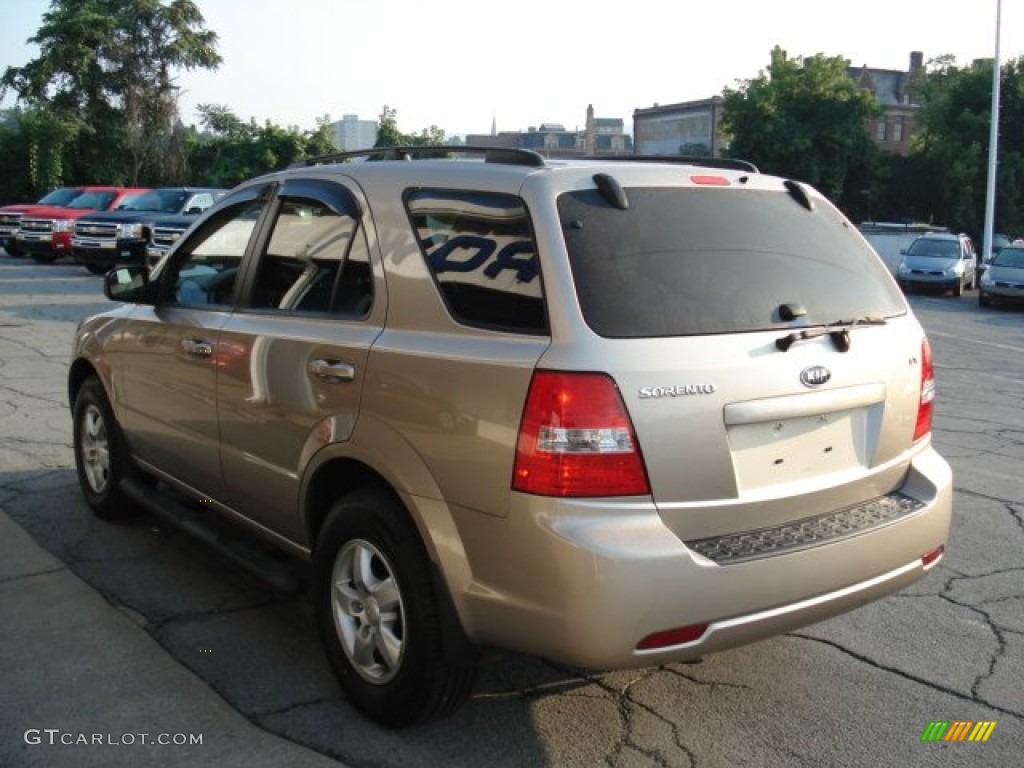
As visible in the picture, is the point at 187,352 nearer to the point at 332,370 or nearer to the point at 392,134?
the point at 332,370

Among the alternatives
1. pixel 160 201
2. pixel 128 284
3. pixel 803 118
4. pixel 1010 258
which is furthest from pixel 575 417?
pixel 803 118

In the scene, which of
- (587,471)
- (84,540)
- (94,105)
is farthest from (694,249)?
(94,105)

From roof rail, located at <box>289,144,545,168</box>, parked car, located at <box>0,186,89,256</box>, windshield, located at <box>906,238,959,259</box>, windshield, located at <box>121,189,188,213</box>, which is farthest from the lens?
windshield, located at <box>906,238,959,259</box>

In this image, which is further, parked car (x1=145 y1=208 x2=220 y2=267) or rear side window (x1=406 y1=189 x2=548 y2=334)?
parked car (x1=145 y1=208 x2=220 y2=267)

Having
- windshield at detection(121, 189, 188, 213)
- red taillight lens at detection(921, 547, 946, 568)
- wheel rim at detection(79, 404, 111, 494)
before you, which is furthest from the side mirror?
windshield at detection(121, 189, 188, 213)

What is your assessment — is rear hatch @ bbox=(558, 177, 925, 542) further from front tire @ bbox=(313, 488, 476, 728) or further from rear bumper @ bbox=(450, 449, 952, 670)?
front tire @ bbox=(313, 488, 476, 728)

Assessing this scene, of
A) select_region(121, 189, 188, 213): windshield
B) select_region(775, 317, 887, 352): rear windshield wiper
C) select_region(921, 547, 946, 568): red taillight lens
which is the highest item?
select_region(121, 189, 188, 213): windshield

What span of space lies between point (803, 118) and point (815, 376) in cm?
5076

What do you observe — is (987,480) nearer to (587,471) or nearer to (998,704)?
(998,704)

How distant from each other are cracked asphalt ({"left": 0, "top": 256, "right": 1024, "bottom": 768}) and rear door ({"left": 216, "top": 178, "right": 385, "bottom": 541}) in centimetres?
58

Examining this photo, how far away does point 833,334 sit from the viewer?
128 inches

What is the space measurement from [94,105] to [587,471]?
145ft

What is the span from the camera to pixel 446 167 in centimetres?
346

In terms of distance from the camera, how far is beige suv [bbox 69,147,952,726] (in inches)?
111
